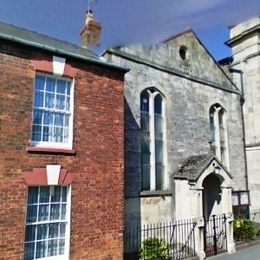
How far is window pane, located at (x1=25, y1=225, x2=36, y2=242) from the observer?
7.77 m

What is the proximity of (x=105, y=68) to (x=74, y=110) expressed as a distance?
1.87 m

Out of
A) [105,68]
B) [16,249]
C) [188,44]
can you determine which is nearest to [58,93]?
[105,68]

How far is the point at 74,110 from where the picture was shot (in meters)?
8.93

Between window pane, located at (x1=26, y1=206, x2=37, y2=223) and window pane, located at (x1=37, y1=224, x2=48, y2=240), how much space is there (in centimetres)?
26

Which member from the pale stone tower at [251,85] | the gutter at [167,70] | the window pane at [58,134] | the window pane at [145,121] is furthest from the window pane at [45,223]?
the pale stone tower at [251,85]

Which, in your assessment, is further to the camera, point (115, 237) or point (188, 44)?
point (188, 44)

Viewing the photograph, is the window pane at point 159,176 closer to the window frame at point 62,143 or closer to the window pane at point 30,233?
the window frame at point 62,143

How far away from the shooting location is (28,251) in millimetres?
7750

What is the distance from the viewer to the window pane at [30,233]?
7.77 m

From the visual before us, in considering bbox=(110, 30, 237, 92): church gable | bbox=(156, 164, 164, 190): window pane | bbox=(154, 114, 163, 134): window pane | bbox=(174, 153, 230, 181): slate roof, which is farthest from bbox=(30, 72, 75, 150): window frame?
bbox=(174, 153, 230, 181): slate roof

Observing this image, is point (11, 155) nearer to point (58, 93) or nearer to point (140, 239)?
point (58, 93)

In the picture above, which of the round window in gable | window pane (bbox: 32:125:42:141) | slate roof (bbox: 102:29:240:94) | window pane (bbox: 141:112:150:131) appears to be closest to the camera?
window pane (bbox: 32:125:42:141)

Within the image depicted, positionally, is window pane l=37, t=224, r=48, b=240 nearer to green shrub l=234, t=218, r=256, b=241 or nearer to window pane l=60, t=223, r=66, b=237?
window pane l=60, t=223, r=66, b=237

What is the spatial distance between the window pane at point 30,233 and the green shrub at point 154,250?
395cm
